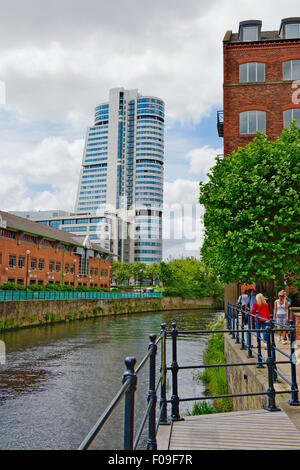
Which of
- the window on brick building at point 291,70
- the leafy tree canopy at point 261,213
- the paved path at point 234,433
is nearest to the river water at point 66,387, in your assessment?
the paved path at point 234,433

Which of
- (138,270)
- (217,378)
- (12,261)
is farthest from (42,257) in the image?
(138,270)

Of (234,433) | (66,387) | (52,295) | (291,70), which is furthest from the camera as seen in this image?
(52,295)

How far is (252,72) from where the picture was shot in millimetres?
28031

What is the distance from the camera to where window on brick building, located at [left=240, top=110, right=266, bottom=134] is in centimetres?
2697

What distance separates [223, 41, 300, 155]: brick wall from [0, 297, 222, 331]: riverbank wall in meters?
21.3

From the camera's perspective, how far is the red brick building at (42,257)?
1810 inches

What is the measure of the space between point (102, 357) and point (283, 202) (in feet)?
39.3

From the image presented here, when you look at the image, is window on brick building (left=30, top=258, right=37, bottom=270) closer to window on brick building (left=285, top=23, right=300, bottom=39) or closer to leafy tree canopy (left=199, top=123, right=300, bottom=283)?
leafy tree canopy (left=199, top=123, right=300, bottom=283)

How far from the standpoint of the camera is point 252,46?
93.0ft

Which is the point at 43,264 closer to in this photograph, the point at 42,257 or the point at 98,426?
the point at 42,257

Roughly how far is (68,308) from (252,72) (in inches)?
1159

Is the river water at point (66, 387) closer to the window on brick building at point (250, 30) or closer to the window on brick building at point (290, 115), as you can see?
the window on brick building at point (290, 115)

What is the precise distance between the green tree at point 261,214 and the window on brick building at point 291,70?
1184 centimetres
